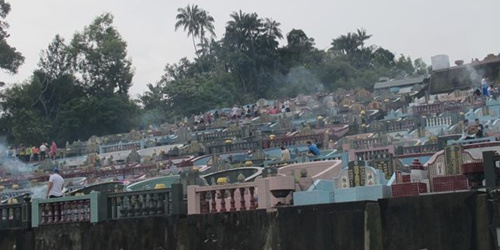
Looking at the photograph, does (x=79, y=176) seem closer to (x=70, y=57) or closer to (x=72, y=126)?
(x=72, y=126)

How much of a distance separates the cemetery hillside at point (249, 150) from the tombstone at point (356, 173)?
0.15ft

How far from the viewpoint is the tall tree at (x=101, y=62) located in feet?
235

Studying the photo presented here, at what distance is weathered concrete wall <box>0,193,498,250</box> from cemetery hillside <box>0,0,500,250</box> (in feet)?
0.08

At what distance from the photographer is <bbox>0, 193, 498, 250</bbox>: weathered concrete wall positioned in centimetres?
1531

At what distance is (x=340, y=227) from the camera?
15.8 meters

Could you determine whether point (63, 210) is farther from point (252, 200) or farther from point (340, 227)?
point (340, 227)

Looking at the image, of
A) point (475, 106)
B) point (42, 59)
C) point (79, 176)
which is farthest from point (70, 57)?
point (475, 106)

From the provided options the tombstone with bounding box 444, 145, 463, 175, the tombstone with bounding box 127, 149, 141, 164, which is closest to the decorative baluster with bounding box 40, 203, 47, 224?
the tombstone with bounding box 444, 145, 463, 175

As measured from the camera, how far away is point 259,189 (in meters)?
16.9

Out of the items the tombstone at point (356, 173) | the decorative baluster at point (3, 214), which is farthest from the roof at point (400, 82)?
the decorative baluster at point (3, 214)

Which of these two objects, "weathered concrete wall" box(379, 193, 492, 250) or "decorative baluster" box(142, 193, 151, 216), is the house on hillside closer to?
"decorative baluster" box(142, 193, 151, 216)

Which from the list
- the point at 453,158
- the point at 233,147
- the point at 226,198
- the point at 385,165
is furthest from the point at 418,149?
the point at 226,198

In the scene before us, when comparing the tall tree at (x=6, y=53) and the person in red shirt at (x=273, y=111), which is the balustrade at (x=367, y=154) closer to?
the person in red shirt at (x=273, y=111)

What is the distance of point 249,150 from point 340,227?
2286cm
